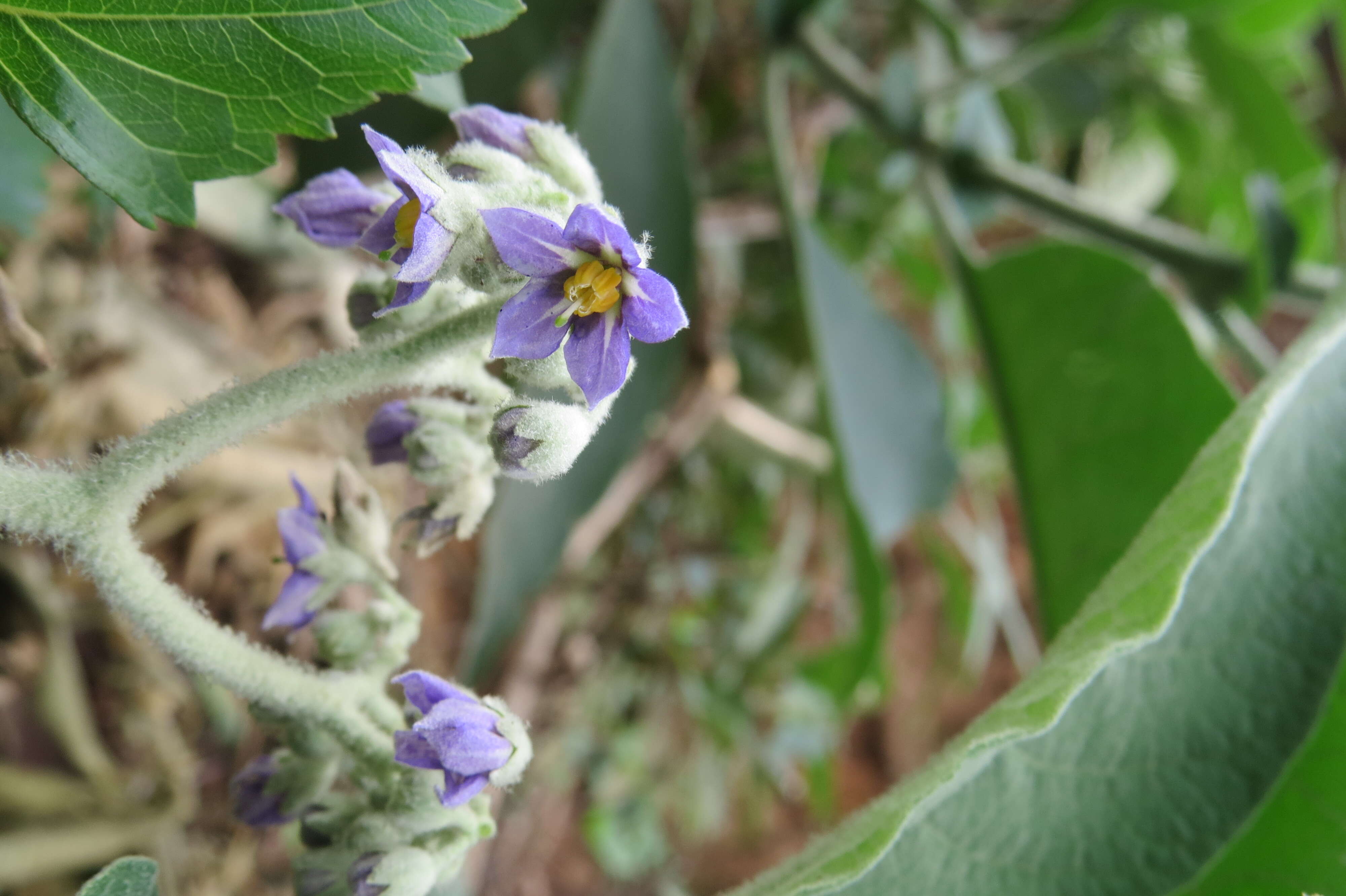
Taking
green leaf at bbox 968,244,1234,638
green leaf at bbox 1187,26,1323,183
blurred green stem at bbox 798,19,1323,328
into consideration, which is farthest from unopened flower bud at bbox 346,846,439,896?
green leaf at bbox 1187,26,1323,183

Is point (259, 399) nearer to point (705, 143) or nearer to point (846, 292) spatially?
point (846, 292)

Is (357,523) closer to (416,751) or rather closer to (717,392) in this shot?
(416,751)

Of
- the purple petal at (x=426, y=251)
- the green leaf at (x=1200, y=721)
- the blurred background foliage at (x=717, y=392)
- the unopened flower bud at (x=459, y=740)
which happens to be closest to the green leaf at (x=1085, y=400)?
the blurred background foliage at (x=717, y=392)

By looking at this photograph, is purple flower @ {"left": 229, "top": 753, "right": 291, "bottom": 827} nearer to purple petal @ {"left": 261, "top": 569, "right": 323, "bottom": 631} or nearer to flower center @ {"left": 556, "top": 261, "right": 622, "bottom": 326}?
purple petal @ {"left": 261, "top": 569, "right": 323, "bottom": 631}

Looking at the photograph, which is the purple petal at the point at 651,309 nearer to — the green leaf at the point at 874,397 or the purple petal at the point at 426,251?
the purple petal at the point at 426,251

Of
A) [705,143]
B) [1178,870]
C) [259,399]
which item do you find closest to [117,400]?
[259,399]
